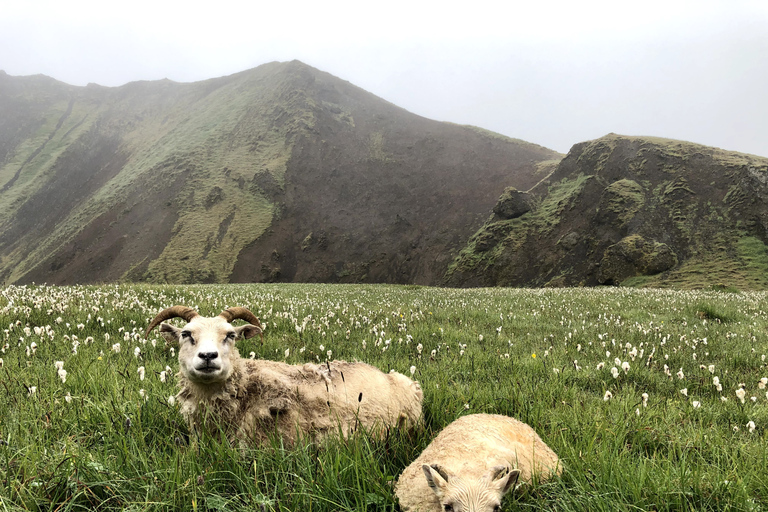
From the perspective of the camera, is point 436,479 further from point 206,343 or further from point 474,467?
point 206,343

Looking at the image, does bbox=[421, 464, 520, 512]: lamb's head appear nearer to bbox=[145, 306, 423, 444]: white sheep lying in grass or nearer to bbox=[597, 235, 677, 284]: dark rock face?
bbox=[145, 306, 423, 444]: white sheep lying in grass

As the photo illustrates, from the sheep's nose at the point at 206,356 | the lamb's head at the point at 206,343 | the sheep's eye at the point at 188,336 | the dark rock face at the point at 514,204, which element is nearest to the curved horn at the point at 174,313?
the lamb's head at the point at 206,343

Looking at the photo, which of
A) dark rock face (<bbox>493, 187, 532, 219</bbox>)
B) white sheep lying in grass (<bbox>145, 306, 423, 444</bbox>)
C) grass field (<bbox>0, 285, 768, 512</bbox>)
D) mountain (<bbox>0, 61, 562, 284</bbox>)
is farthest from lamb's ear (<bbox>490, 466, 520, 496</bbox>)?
mountain (<bbox>0, 61, 562, 284</bbox>)

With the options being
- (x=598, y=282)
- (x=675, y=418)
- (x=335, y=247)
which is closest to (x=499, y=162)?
(x=335, y=247)

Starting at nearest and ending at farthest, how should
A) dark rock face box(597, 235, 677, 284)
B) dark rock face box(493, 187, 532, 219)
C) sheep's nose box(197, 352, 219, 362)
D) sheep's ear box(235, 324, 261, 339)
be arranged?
sheep's nose box(197, 352, 219, 362) < sheep's ear box(235, 324, 261, 339) < dark rock face box(597, 235, 677, 284) < dark rock face box(493, 187, 532, 219)

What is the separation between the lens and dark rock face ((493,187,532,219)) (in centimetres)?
5416

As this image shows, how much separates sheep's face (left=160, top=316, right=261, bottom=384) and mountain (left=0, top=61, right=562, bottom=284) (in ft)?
190

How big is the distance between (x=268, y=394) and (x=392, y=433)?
4.39ft

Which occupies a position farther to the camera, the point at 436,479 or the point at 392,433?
the point at 392,433

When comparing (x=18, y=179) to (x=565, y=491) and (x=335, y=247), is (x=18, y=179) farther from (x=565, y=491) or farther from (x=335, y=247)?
(x=565, y=491)

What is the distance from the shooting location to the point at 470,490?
2430 mm

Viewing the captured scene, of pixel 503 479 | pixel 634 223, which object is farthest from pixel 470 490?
pixel 634 223

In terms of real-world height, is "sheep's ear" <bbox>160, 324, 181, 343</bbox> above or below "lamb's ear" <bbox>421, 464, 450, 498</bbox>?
below

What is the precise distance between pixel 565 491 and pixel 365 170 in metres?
89.6
